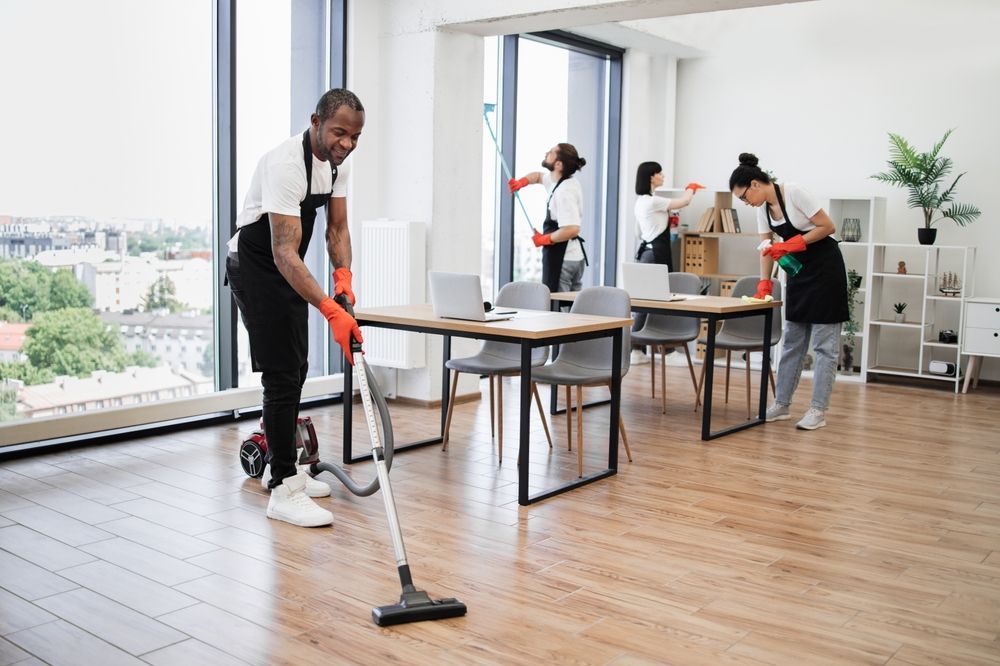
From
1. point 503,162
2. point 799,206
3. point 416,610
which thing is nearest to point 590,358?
point 799,206

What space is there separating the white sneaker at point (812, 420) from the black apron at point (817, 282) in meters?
0.56

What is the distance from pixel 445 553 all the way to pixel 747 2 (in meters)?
3.28

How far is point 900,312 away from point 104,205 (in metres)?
5.77

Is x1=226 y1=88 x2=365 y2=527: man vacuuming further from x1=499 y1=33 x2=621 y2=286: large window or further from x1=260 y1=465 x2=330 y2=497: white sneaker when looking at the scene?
x1=499 y1=33 x2=621 y2=286: large window

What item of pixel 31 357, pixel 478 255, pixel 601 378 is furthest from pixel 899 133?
pixel 31 357

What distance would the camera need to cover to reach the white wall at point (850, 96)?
736 centimetres

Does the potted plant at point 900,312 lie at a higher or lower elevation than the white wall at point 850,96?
lower

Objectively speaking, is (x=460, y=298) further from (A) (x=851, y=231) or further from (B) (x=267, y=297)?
(A) (x=851, y=231)

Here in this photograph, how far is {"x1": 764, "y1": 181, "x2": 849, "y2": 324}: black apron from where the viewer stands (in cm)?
537

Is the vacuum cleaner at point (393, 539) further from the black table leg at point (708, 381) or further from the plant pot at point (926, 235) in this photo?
the plant pot at point (926, 235)

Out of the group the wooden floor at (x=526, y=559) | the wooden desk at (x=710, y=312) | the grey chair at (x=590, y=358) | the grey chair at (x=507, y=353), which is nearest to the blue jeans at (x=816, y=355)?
the wooden desk at (x=710, y=312)

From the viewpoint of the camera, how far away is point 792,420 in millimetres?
5883

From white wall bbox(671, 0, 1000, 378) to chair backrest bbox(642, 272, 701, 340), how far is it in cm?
246

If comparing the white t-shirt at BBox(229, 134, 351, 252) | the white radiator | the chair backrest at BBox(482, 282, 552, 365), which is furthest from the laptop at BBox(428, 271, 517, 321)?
the white radiator
